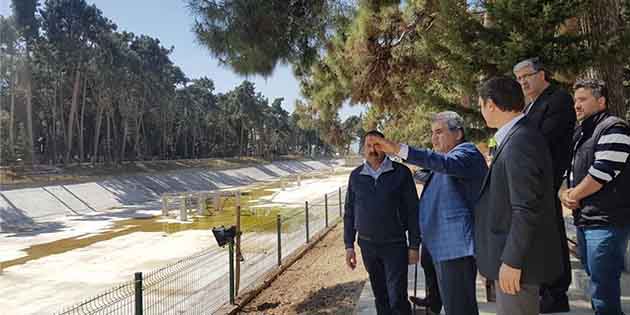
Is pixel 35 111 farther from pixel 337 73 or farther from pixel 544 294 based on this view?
pixel 544 294

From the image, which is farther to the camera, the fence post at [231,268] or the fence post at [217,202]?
the fence post at [217,202]

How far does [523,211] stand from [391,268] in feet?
4.64

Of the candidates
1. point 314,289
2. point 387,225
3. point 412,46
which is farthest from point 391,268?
point 412,46

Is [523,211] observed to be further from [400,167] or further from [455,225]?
[400,167]

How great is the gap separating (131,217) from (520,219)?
64.5 ft

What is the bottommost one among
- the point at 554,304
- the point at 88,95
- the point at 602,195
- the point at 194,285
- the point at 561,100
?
the point at 194,285

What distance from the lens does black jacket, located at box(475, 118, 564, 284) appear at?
176cm

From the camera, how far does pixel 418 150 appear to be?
6.94 feet

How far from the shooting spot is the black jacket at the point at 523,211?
176 centimetres

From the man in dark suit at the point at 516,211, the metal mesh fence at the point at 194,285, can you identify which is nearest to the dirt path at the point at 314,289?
the metal mesh fence at the point at 194,285

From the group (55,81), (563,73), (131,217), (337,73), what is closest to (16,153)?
(55,81)

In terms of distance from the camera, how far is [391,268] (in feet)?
9.98

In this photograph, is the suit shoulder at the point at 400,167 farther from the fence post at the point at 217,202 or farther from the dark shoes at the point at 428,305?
the fence post at the point at 217,202

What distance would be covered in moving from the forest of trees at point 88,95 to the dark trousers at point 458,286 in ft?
71.7
